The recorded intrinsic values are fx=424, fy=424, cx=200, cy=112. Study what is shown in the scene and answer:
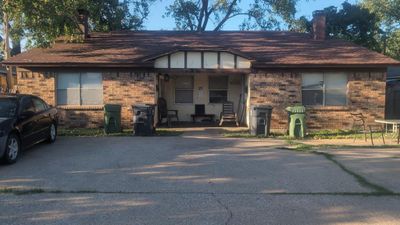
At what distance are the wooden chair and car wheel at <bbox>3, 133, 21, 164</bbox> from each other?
362 inches

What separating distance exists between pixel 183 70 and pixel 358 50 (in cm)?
767

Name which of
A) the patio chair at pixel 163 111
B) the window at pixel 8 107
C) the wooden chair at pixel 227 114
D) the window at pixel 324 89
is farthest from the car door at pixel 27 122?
the window at pixel 324 89

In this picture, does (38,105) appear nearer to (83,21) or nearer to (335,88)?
(83,21)

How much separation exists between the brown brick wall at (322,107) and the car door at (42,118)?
7.66m

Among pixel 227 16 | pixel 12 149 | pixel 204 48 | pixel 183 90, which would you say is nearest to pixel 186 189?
pixel 12 149

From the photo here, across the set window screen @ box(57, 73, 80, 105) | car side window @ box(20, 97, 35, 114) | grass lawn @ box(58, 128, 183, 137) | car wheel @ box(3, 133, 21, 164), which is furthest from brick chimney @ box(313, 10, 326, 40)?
car wheel @ box(3, 133, 21, 164)

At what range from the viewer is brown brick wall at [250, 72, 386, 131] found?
16219 mm

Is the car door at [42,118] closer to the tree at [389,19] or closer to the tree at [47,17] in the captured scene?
the tree at [47,17]

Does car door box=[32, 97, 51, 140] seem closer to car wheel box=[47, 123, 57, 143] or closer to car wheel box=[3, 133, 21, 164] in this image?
car wheel box=[47, 123, 57, 143]

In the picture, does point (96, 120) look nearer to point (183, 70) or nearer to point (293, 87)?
point (183, 70)

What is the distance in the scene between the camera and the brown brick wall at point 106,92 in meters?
16.3

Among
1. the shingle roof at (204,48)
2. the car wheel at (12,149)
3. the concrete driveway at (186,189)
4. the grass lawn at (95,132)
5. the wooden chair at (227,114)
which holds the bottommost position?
the concrete driveway at (186,189)

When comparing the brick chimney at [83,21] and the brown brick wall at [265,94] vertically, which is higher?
the brick chimney at [83,21]

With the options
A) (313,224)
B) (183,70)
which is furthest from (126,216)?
(183,70)
